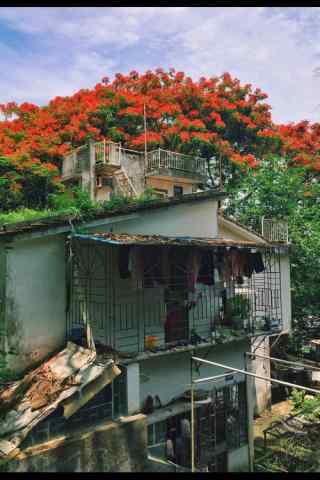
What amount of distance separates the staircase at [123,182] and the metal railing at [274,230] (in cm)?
736

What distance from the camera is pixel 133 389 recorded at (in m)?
8.66

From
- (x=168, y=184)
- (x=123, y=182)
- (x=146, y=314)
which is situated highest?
(x=168, y=184)

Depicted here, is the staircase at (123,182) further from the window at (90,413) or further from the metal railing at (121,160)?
the window at (90,413)

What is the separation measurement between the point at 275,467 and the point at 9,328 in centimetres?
885

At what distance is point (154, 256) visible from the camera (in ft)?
31.6

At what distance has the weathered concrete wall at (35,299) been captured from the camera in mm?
8414

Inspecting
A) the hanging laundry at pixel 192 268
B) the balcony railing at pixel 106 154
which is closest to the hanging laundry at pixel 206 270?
the hanging laundry at pixel 192 268

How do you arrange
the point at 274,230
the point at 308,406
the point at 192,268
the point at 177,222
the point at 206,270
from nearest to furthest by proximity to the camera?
the point at 192,268 → the point at 206,270 → the point at 177,222 → the point at 308,406 → the point at 274,230

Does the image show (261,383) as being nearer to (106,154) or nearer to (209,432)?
(209,432)

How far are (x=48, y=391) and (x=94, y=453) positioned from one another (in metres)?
2.06

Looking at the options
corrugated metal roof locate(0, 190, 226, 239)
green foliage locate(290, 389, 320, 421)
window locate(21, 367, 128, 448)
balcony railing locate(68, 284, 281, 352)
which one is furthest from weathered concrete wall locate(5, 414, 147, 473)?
green foliage locate(290, 389, 320, 421)

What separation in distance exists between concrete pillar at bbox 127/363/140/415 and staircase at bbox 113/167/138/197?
13.1m

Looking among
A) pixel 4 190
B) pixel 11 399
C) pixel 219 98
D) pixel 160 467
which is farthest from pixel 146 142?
pixel 160 467

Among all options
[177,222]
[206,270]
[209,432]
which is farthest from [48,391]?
[177,222]
